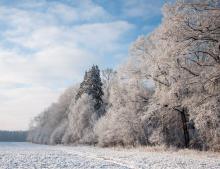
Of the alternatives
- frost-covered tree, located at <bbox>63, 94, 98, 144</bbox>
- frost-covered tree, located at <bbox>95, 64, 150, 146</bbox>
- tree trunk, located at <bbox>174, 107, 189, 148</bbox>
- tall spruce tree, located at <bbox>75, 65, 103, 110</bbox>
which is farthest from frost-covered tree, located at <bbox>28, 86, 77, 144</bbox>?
tree trunk, located at <bbox>174, 107, 189, 148</bbox>

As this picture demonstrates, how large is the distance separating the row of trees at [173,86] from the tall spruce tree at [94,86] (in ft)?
36.0

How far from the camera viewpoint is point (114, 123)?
160 feet

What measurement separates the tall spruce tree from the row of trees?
10971 mm

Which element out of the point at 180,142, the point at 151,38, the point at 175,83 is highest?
the point at 151,38

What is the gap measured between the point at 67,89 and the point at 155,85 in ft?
199

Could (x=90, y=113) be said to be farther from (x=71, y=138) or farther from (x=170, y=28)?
(x=170, y=28)

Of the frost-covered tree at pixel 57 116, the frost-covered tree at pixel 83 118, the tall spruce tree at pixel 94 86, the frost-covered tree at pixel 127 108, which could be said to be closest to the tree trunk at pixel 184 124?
the frost-covered tree at pixel 127 108

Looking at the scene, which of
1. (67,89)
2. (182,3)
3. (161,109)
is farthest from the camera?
(67,89)

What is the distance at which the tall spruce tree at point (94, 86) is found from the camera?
73.5 m

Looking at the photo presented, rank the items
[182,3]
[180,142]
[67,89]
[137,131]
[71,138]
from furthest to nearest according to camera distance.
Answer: [67,89] < [71,138] < [137,131] < [180,142] < [182,3]

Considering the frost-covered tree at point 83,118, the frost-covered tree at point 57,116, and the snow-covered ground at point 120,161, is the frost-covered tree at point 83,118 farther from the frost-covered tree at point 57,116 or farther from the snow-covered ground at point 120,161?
the snow-covered ground at point 120,161

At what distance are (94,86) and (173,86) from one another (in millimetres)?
43976

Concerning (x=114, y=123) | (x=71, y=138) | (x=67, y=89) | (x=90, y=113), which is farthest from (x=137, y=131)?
(x=67, y=89)

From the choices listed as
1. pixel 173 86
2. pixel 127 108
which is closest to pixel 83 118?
pixel 127 108
